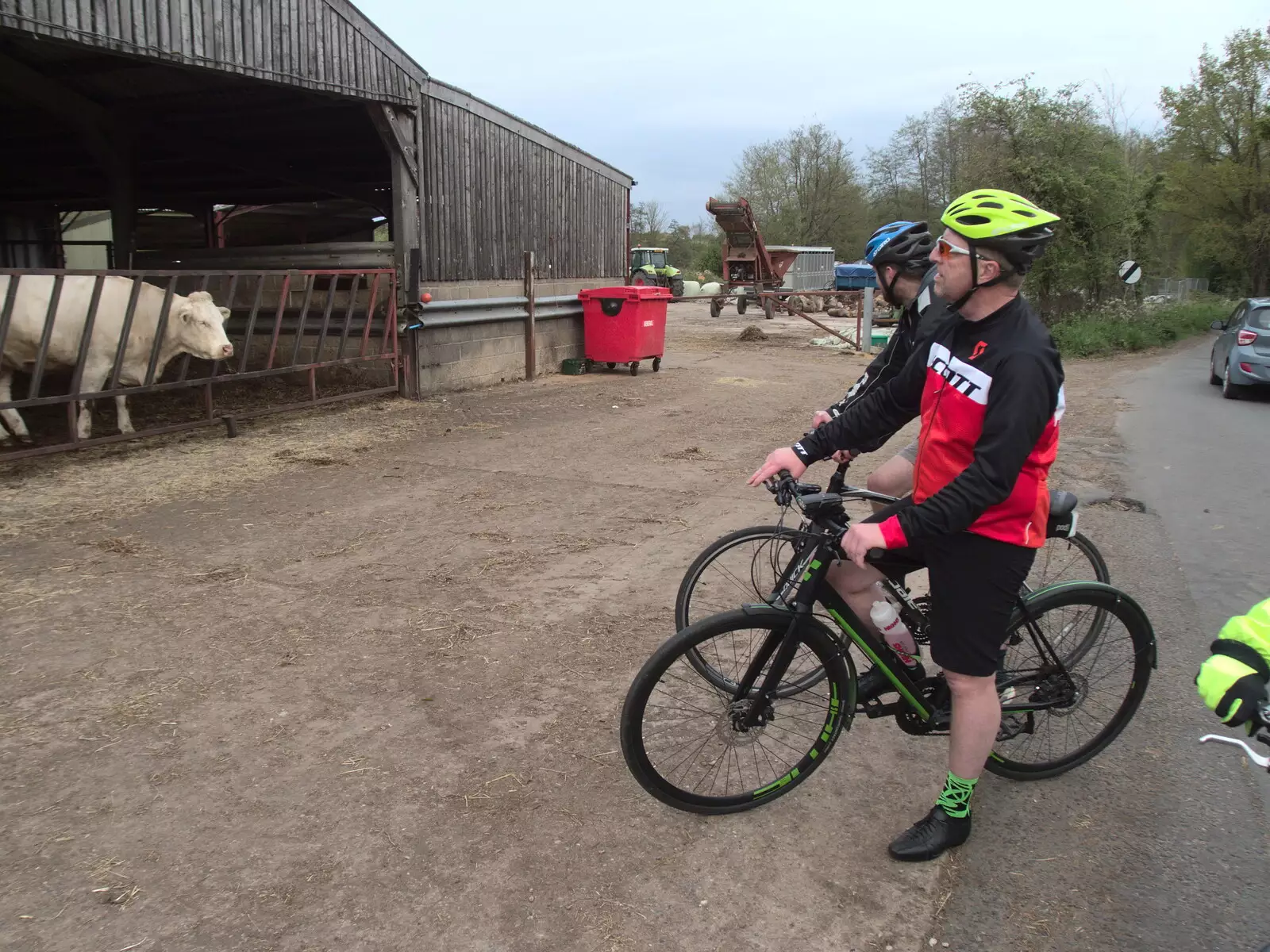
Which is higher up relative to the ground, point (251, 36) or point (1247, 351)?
point (251, 36)

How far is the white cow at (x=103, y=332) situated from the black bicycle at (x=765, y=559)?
6686mm

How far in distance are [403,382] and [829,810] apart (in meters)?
9.58

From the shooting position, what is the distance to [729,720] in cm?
301

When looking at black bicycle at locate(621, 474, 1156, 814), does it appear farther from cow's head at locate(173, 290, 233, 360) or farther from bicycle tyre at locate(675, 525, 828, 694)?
cow's head at locate(173, 290, 233, 360)

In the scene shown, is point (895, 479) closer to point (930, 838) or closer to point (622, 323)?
point (930, 838)

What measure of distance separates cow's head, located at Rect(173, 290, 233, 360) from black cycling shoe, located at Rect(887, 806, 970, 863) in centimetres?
814

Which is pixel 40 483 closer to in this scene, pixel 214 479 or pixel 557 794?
pixel 214 479

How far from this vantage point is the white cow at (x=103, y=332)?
823 cm

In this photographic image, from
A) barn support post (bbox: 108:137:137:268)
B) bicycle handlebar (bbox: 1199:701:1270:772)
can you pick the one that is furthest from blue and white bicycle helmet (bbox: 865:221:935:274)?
barn support post (bbox: 108:137:137:268)

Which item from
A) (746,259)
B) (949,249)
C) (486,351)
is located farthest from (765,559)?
(746,259)

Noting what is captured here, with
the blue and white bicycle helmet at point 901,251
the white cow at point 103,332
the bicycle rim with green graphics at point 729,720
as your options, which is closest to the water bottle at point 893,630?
the bicycle rim with green graphics at point 729,720

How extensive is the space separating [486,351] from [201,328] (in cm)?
465

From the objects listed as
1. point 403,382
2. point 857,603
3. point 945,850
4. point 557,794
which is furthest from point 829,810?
point 403,382

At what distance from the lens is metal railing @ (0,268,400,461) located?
776cm
